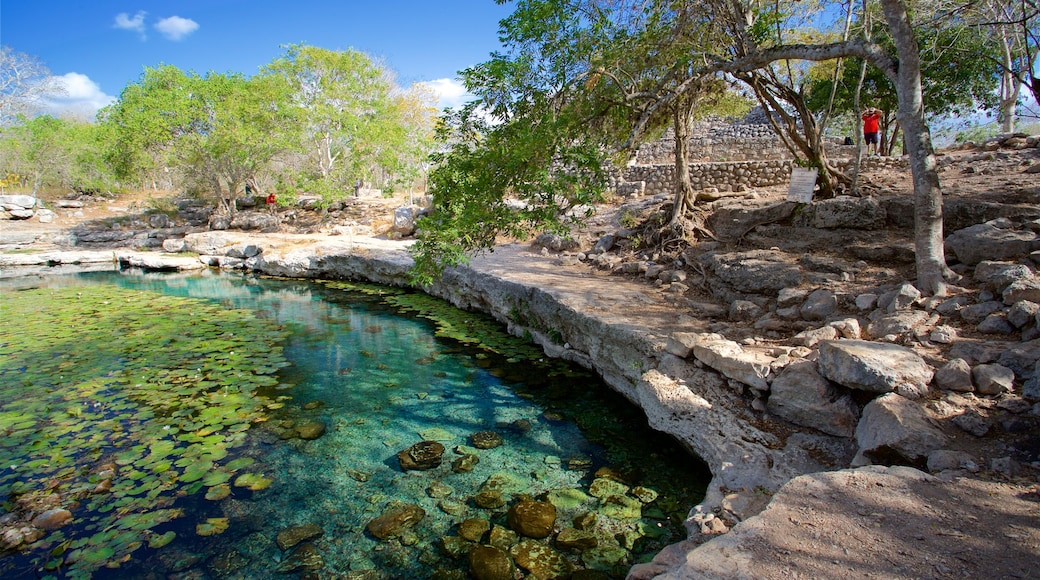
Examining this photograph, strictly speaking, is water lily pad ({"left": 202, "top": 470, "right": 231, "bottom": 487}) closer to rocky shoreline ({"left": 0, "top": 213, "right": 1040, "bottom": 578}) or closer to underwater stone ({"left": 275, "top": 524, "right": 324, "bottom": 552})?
underwater stone ({"left": 275, "top": 524, "right": 324, "bottom": 552})

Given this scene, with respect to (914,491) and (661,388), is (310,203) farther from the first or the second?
(914,491)

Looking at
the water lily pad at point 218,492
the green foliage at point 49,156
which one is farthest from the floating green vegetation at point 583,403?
the green foliage at point 49,156

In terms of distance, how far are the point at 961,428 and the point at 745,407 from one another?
1.42 metres

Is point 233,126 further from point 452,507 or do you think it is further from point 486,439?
point 452,507

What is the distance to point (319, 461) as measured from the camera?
465 cm

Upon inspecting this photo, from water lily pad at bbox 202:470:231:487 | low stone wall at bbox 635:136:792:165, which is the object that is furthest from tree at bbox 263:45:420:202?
water lily pad at bbox 202:470:231:487

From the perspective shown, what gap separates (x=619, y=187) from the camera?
1569 cm

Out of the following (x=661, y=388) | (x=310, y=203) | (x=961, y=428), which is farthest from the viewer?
(x=310, y=203)

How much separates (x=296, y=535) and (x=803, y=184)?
8143 millimetres

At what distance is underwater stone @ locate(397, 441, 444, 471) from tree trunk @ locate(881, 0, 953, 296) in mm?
4753

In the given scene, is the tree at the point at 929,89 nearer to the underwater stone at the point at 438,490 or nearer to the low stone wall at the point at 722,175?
the low stone wall at the point at 722,175

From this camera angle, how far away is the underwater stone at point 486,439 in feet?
16.2

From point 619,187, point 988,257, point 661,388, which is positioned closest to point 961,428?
point 661,388

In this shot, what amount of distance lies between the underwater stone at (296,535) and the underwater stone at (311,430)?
146 centimetres
